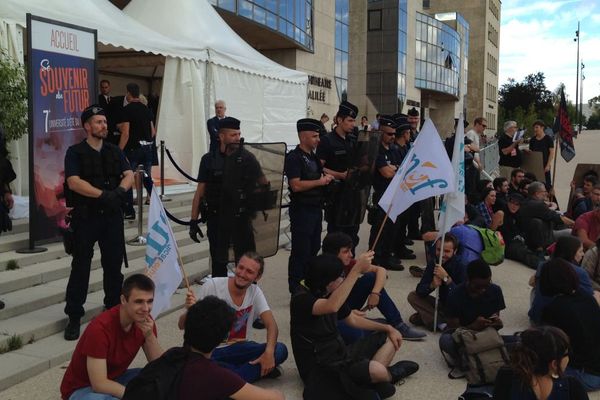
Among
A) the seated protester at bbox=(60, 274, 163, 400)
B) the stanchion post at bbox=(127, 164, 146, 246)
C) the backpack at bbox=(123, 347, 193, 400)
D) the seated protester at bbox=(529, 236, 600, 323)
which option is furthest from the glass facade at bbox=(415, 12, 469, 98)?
the backpack at bbox=(123, 347, 193, 400)

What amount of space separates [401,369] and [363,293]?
0.79 m

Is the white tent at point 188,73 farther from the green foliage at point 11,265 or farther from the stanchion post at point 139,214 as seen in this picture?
the green foliage at point 11,265

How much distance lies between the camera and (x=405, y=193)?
5410 millimetres

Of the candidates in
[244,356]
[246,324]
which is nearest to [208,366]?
[244,356]

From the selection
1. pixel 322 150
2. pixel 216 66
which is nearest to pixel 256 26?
pixel 216 66

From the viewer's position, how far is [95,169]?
4730 millimetres

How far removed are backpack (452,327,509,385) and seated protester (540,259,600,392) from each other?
1.25 ft

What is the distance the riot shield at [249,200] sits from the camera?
17.8 ft

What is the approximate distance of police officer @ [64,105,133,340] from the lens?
4695 mm

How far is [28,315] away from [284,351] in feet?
7.63

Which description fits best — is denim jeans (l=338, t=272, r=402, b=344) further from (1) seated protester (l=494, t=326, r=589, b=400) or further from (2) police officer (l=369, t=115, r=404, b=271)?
(2) police officer (l=369, t=115, r=404, b=271)

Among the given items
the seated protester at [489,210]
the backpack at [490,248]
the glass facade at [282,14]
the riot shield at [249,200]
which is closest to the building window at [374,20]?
the glass facade at [282,14]

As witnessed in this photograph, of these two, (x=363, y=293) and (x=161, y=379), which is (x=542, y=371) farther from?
(x=363, y=293)

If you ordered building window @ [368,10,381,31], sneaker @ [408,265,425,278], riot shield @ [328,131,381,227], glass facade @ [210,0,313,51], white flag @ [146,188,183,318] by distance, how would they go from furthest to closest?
building window @ [368,10,381,31] < glass facade @ [210,0,313,51] < sneaker @ [408,265,425,278] < riot shield @ [328,131,381,227] < white flag @ [146,188,183,318]
